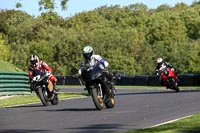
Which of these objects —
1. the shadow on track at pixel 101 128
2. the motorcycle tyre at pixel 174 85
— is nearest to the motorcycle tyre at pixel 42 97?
the shadow on track at pixel 101 128

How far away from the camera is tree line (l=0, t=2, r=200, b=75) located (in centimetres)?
7919

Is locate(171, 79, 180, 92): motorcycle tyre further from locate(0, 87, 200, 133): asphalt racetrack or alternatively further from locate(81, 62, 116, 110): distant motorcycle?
locate(81, 62, 116, 110): distant motorcycle

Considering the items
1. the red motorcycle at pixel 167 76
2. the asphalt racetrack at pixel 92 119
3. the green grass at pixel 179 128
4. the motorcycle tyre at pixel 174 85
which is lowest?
the asphalt racetrack at pixel 92 119

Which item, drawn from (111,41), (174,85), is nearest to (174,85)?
(174,85)

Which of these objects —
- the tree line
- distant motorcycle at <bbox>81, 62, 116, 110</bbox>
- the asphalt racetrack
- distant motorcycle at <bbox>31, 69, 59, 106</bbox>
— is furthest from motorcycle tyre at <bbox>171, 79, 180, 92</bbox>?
the tree line

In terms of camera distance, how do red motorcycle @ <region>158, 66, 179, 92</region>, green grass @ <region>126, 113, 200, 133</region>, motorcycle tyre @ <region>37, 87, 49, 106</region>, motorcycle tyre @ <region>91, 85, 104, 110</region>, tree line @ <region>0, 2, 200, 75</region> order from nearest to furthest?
1. green grass @ <region>126, 113, 200, 133</region>
2. motorcycle tyre @ <region>91, 85, 104, 110</region>
3. motorcycle tyre @ <region>37, 87, 49, 106</region>
4. red motorcycle @ <region>158, 66, 179, 92</region>
5. tree line @ <region>0, 2, 200, 75</region>

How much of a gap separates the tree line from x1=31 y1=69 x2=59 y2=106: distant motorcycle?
5079 centimetres

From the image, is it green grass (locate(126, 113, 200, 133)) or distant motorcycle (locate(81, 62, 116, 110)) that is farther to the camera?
distant motorcycle (locate(81, 62, 116, 110))

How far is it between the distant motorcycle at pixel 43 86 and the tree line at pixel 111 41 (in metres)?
50.8

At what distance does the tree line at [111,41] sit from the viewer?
3118 inches

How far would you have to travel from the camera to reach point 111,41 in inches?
3243

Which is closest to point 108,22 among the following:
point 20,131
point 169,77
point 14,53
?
point 14,53

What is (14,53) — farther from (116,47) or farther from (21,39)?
(116,47)

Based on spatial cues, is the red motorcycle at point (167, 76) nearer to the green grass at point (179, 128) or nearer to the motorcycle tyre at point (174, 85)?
the motorcycle tyre at point (174, 85)
